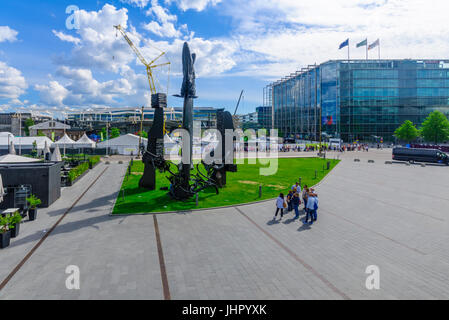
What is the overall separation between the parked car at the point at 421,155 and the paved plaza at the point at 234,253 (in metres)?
26.0

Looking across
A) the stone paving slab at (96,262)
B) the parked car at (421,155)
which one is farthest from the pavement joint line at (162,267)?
the parked car at (421,155)

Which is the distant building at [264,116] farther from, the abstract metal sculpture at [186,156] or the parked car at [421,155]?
the abstract metal sculpture at [186,156]

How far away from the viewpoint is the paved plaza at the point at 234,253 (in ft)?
25.1

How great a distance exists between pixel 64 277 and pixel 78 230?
485 centimetres

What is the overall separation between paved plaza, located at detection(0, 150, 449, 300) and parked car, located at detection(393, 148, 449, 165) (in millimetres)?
25960

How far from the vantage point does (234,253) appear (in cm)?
1012

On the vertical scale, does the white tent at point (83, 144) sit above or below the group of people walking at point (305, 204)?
above

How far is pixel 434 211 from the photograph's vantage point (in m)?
15.8

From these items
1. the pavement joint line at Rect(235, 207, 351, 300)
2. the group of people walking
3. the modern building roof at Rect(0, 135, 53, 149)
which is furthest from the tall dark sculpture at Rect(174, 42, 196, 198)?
the modern building roof at Rect(0, 135, 53, 149)

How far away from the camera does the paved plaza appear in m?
7.64

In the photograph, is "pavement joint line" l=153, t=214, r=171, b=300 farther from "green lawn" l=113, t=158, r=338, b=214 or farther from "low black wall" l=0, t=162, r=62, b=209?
"low black wall" l=0, t=162, r=62, b=209

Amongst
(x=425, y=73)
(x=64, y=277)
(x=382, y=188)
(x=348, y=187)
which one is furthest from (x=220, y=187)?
(x=425, y=73)

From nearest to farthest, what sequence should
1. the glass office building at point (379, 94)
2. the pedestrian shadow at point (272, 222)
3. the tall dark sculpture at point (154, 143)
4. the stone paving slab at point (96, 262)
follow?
1. the stone paving slab at point (96, 262)
2. the pedestrian shadow at point (272, 222)
3. the tall dark sculpture at point (154, 143)
4. the glass office building at point (379, 94)

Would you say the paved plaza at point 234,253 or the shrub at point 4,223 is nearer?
the paved plaza at point 234,253
